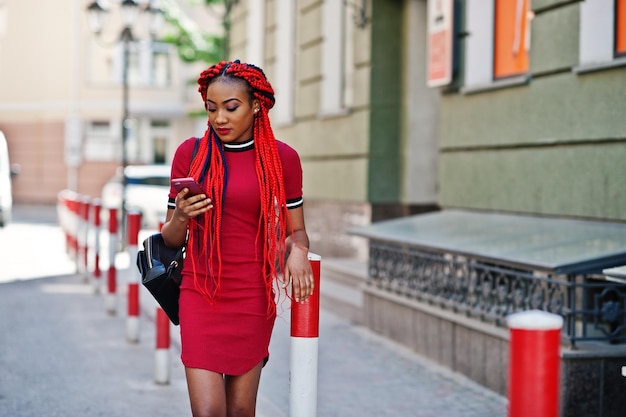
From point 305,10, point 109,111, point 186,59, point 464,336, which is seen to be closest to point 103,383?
point 464,336

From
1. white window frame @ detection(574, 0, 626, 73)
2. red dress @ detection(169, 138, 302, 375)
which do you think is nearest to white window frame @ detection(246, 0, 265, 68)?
white window frame @ detection(574, 0, 626, 73)

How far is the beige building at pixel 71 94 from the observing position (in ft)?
144

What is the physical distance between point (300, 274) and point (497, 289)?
357cm

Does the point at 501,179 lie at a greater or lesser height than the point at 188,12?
lesser

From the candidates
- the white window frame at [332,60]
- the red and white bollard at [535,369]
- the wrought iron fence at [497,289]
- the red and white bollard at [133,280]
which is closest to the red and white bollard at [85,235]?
the white window frame at [332,60]

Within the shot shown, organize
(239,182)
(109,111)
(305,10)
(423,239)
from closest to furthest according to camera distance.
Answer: (239,182) < (423,239) < (305,10) < (109,111)

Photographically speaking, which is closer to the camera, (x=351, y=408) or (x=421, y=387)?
(x=351, y=408)

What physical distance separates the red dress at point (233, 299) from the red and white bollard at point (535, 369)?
1.79 meters

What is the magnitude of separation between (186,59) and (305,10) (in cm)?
1520

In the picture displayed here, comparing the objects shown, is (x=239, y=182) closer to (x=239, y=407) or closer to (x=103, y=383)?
(x=239, y=407)

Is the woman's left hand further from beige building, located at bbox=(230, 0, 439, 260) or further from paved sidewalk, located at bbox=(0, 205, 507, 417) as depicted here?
beige building, located at bbox=(230, 0, 439, 260)

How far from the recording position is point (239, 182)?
3943 millimetres

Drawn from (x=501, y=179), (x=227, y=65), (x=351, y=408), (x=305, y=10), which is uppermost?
(x=305, y=10)

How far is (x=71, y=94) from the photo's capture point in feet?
146
